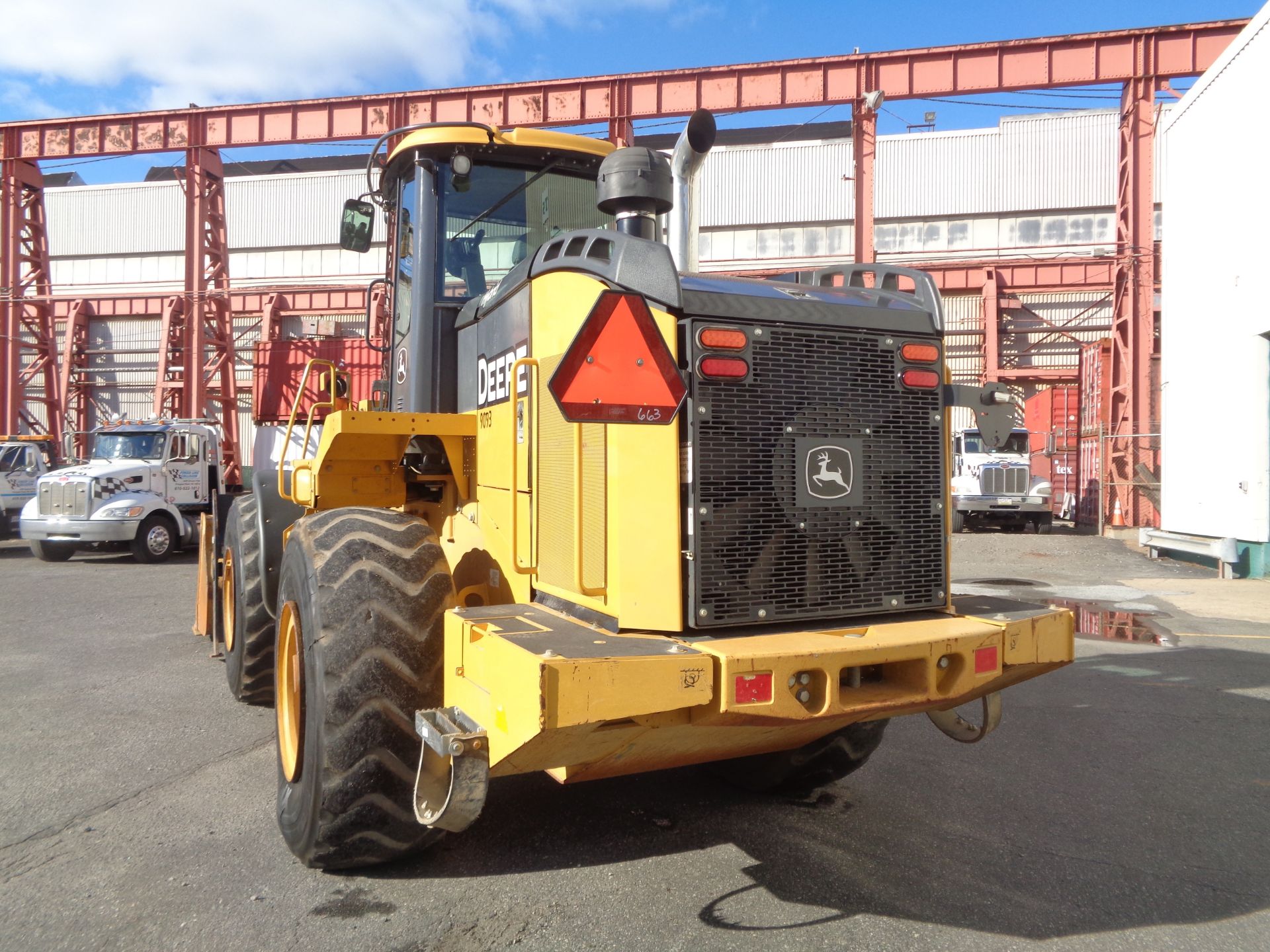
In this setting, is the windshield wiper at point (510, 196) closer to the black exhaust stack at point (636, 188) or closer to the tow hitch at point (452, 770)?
the black exhaust stack at point (636, 188)

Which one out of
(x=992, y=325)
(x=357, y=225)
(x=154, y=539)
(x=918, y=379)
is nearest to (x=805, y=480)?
(x=918, y=379)

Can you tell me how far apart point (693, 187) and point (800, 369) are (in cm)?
157

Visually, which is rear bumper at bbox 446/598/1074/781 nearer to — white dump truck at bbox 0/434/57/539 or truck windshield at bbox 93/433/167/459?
truck windshield at bbox 93/433/167/459

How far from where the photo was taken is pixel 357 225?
554 centimetres

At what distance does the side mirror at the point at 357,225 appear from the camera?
5473mm

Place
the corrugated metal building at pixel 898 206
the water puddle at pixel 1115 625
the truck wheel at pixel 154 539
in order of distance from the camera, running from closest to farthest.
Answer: the water puddle at pixel 1115 625, the truck wheel at pixel 154 539, the corrugated metal building at pixel 898 206

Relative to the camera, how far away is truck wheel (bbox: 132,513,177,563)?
1506 cm

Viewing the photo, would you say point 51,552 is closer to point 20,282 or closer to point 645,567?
point 20,282

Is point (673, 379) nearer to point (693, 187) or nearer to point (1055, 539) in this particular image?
point (693, 187)

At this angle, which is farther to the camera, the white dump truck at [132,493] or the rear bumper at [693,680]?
the white dump truck at [132,493]

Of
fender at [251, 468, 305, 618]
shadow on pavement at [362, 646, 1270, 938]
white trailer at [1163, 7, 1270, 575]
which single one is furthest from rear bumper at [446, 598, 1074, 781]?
white trailer at [1163, 7, 1270, 575]

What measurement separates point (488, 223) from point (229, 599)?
11.3 feet

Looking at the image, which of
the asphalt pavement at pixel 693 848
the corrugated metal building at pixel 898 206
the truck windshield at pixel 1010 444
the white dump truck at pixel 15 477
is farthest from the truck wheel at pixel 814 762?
the corrugated metal building at pixel 898 206

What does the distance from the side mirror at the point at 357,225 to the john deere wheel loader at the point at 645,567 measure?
6.04 feet
